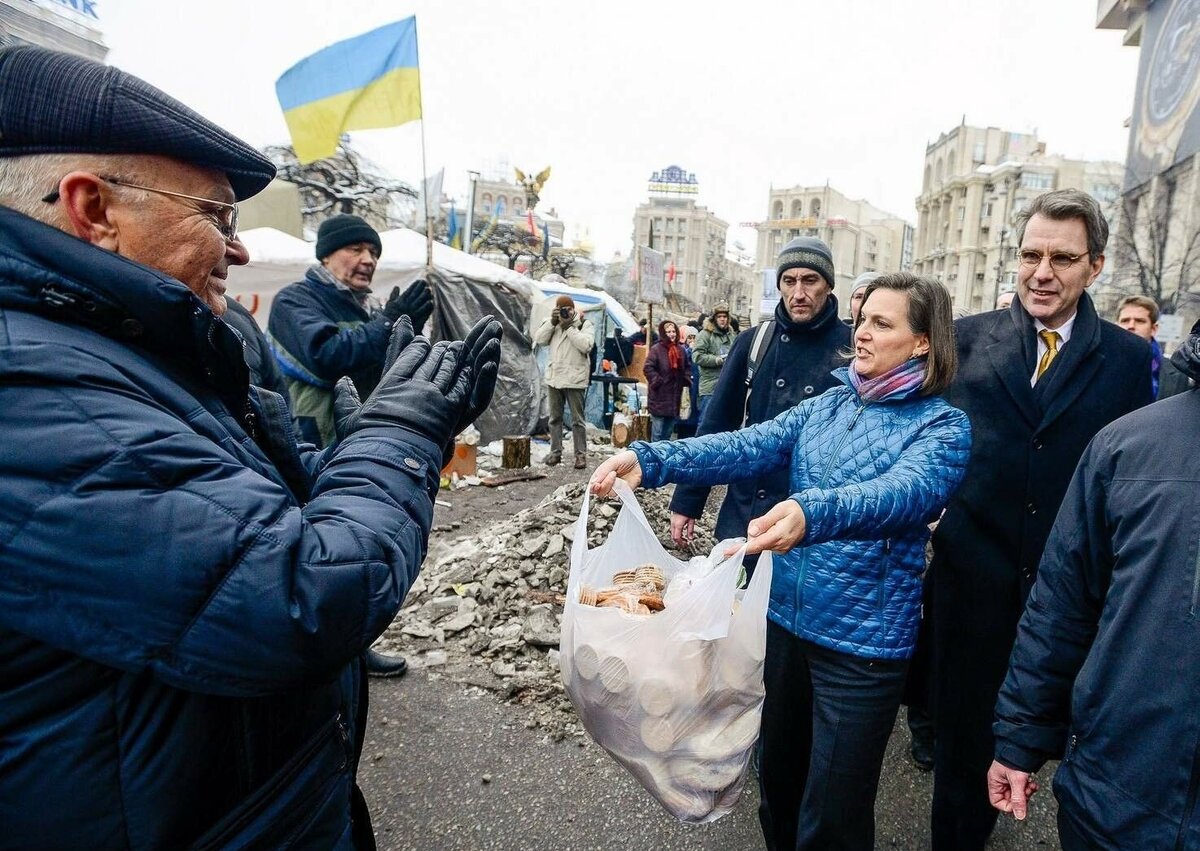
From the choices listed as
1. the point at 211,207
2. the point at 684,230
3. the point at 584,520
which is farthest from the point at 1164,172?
the point at 684,230

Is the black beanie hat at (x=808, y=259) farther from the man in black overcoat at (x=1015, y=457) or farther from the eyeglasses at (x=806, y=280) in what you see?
the man in black overcoat at (x=1015, y=457)

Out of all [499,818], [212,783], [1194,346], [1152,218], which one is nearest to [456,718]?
[499,818]

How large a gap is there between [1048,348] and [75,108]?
265 centimetres

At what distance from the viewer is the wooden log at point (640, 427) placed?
10.2 m

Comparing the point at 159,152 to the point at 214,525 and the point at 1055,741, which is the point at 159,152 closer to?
the point at 214,525

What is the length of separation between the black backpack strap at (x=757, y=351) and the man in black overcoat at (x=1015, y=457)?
1008mm

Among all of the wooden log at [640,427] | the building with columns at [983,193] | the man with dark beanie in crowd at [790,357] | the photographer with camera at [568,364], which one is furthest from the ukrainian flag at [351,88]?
the building with columns at [983,193]

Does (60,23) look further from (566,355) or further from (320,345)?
(320,345)

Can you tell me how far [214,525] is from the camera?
2.77 feet

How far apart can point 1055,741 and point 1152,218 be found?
99.9 ft

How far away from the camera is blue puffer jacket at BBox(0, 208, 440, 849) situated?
0.79 metres

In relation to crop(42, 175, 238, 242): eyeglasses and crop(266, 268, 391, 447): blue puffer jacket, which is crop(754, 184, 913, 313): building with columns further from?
crop(42, 175, 238, 242): eyeglasses

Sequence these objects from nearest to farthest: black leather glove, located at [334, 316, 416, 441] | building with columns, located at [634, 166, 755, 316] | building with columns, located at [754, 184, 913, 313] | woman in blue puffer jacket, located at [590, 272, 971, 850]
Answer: black leather glove, located at [334, 316, 416, 441]
woman in blue puffer jacket, located at [590, 272, 971, 850]
building with columns, located at [754, 184, 913, 313]
building with columns, located at [634, 166, 755, 316]

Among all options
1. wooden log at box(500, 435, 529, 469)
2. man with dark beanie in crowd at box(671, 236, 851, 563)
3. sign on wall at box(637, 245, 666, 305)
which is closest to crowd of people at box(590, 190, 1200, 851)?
man with dark beanie in crowd at box(671, 236, 851, 563)
